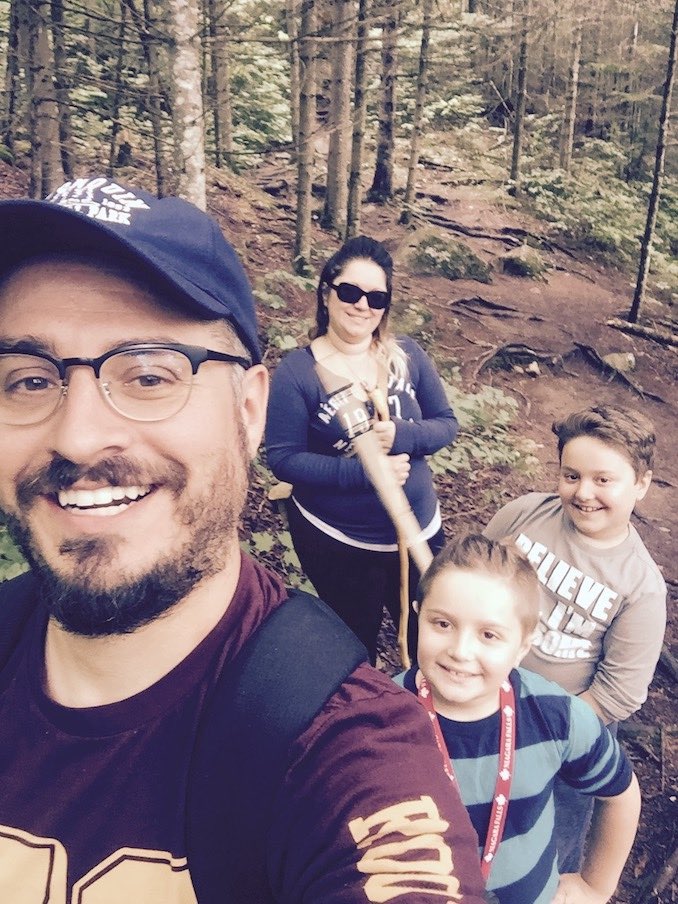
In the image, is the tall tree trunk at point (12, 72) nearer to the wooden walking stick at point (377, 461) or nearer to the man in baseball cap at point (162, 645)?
the wooden walking stick at point (377, 461)

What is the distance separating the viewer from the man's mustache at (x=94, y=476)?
4.52 ft

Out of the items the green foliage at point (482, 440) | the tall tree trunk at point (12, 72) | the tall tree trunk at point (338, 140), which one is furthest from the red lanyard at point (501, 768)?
the tall tree trunk at point (338, 140)

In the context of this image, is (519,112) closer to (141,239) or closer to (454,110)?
(454,110)

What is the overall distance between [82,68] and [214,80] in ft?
8.60

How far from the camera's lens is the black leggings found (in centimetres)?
324

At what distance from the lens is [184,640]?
1417 mm

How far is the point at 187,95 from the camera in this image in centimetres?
472

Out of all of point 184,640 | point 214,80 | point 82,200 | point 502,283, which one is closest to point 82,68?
point 214,80

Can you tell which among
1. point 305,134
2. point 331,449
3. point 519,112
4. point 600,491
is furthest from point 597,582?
point 519,112

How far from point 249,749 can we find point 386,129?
1472 centimetres

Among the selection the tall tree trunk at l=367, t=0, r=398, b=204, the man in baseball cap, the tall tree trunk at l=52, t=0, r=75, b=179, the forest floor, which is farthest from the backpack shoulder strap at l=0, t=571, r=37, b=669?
the tall tree trunk at l=367, t=0, r=398, b=204

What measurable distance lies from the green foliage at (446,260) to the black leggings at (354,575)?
9118 mm

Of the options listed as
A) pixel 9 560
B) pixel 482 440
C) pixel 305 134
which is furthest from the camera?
pixel 305 134

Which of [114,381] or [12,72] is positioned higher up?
[12,72]
